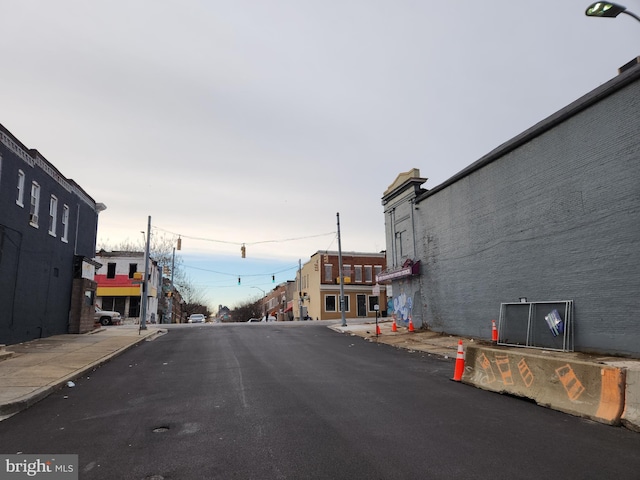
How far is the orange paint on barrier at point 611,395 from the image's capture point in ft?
21.0

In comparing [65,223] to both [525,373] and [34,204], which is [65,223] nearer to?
[34,204]

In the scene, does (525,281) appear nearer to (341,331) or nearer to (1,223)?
(341,331)

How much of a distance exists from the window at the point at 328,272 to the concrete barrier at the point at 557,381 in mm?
42992

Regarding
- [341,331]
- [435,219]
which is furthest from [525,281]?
[341,331]

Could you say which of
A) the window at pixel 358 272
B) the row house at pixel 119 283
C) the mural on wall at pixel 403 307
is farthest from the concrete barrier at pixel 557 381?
the window at pixel 358 272

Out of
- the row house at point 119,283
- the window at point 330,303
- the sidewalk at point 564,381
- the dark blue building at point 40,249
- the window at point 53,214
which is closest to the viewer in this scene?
the sidewalk at point 564,381

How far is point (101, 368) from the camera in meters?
12.2

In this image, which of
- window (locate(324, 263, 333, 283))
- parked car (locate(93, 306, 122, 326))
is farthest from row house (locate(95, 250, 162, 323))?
window (locate(324, 263, 333, 283))

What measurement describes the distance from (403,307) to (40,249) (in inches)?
734

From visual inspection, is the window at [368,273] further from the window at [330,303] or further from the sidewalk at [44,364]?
the sidewalk at [44,364]

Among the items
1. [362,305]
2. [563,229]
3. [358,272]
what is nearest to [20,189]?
[563,229]

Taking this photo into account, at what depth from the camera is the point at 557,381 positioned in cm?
750

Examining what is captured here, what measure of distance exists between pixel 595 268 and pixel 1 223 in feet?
61.9

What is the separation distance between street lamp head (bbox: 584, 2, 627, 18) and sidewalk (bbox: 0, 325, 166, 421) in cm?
1298
